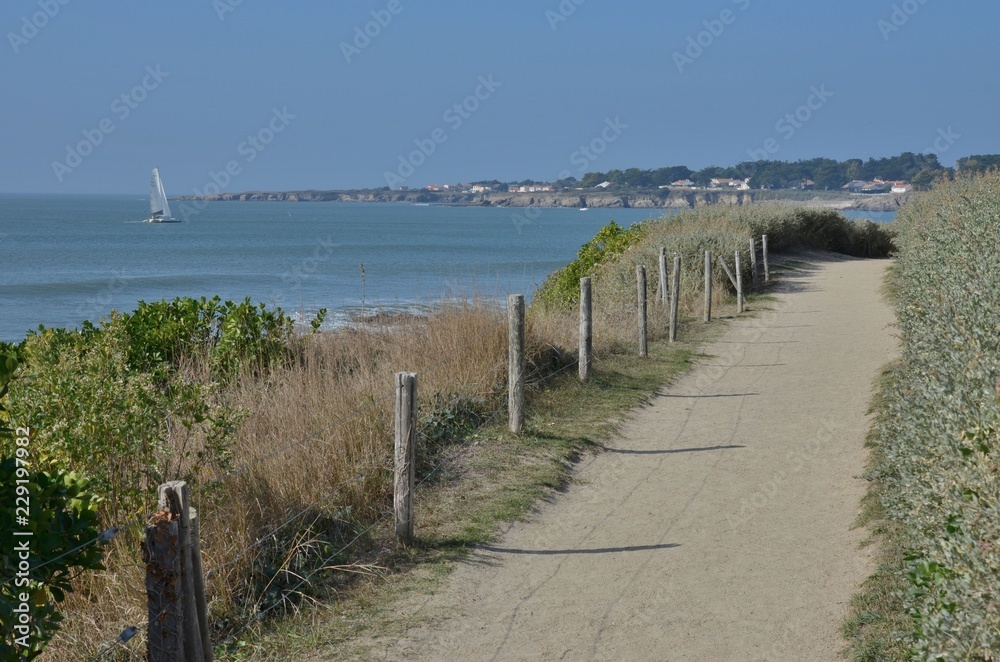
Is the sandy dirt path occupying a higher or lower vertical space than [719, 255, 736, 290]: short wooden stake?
lower

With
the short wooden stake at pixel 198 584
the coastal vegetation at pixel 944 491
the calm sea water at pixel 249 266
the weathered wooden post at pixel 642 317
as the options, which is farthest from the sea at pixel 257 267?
the short wooden stake at pixel 198 584

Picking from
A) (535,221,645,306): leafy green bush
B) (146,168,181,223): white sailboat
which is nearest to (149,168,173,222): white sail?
(146,168,181,223): white sailboat

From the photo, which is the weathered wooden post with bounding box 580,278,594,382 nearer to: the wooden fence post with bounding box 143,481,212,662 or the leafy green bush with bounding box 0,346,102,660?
the wooden fence post with bounding box 143,481,212,662

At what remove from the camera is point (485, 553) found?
6914 millimetres

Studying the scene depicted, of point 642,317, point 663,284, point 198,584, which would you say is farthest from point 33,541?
point 663,284

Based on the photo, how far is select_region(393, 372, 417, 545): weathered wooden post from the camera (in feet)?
22.5

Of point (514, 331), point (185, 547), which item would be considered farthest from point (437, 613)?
point (514, 331)

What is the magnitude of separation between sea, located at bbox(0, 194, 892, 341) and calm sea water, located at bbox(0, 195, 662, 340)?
0.26 ft

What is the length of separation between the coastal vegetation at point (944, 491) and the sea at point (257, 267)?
20.7 feet

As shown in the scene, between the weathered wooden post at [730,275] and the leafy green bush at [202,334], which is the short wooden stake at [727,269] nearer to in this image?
the weathered wooden post at [730,275]

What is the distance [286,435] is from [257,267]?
54.0 m

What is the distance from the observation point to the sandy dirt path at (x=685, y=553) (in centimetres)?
558

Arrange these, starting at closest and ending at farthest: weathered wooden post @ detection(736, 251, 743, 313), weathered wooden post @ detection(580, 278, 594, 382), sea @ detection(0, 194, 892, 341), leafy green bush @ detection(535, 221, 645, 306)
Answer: weathered wooden post @ detection(580, 278, 594, 382) → weathered wooden post @ detection(736, 251, 743, 313) → leafy green bush @ detection(535, 221, 645, 306) → sea @ detection(0, 194, 892, 341)

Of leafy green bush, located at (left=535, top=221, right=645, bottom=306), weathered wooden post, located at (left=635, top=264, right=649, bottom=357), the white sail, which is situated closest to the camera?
weathered wooden post, located at (left=635, top=264, right=649, bottom=357)
